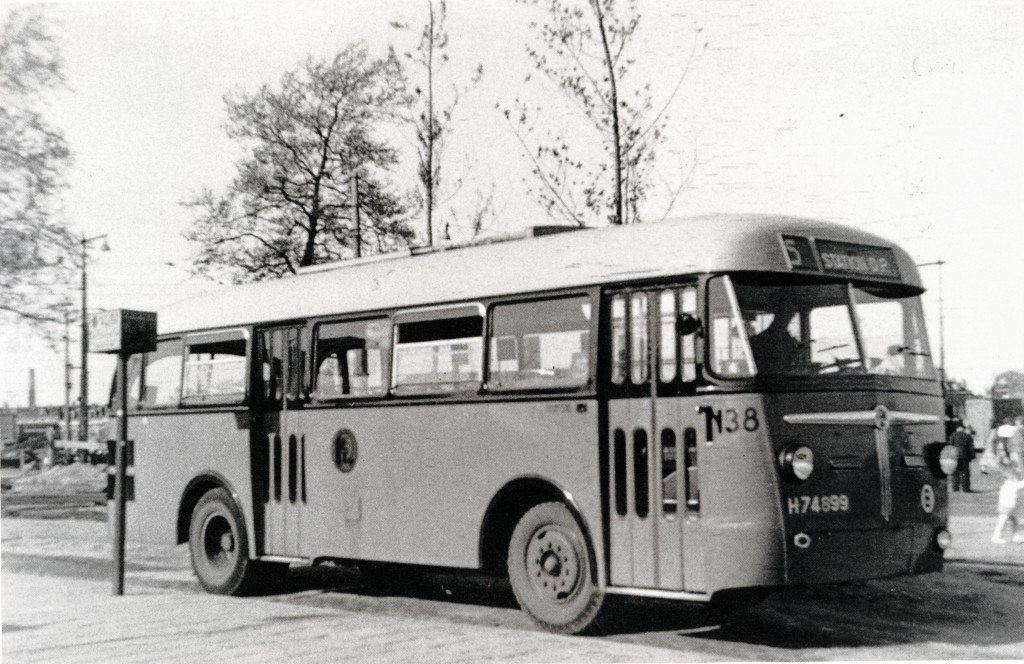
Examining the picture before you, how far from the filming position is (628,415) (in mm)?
9500

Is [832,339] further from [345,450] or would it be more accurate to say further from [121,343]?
[121,343]

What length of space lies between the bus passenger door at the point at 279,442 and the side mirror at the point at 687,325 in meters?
4.82

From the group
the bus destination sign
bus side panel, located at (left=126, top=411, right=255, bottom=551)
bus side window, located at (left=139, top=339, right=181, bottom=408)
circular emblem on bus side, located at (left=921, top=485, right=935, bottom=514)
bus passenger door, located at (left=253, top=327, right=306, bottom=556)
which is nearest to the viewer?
the bus destination sign

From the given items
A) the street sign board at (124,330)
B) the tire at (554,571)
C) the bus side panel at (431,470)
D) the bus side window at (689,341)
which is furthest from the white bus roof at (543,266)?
the tire at (554,571)

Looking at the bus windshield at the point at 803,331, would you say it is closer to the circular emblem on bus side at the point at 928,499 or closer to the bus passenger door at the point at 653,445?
the bus passenger door at the point at 653,445

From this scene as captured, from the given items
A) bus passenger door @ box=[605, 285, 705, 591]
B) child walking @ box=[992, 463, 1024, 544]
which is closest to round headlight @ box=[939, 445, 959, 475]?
bus passenger door @ box=[605, 285, 705, 591]

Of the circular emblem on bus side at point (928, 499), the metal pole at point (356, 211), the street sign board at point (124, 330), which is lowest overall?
the circular emblem on bus side at point (928, 499)

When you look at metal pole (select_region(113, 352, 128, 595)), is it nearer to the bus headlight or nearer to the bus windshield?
the bus windshield

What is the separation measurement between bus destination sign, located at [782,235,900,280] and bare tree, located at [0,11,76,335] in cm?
1028

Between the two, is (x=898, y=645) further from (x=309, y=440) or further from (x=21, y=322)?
(x=21, y=322)

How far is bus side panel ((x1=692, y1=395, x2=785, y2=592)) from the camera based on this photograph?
8.73m

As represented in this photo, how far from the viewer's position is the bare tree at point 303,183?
25203 millimetres

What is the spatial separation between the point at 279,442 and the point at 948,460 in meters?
6.43

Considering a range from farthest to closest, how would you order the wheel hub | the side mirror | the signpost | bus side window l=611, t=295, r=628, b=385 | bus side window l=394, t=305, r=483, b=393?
the signpost, bus side window l=394, t=305, r=483, b=393, the wheel hub, bus side window l=611, t=295, r=628, b=385, the side mirror
